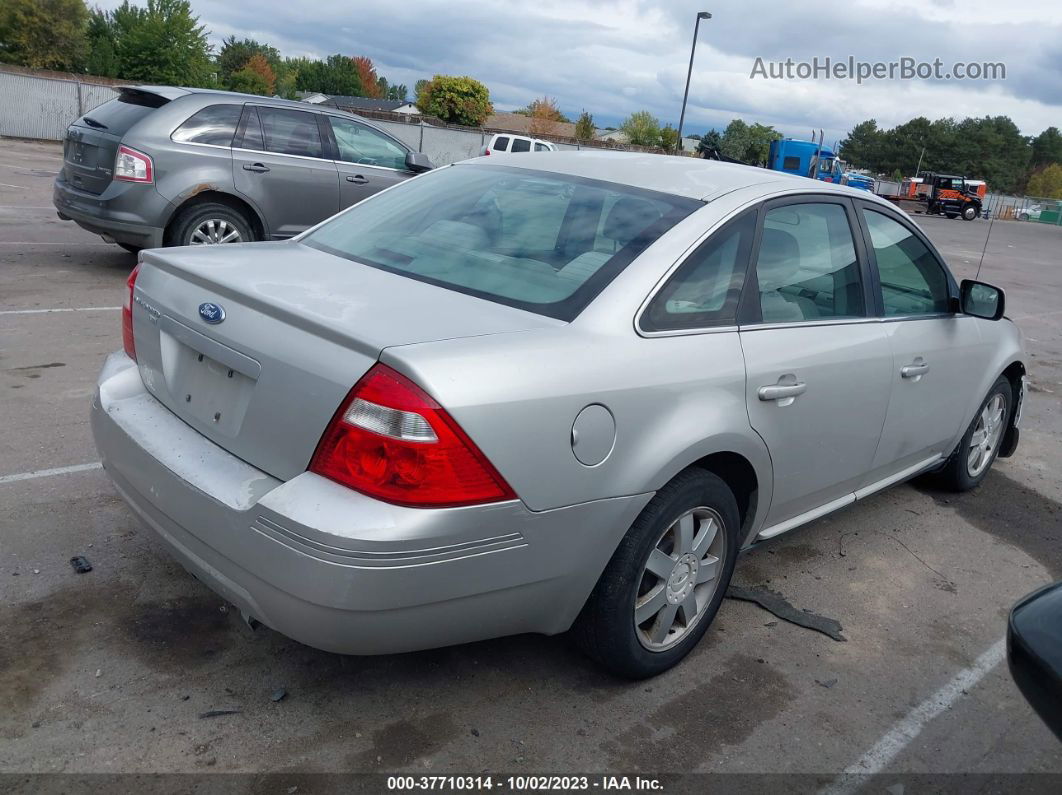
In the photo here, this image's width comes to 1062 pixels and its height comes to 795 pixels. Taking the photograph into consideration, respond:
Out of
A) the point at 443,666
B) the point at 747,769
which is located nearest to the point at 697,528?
the point at 747,769

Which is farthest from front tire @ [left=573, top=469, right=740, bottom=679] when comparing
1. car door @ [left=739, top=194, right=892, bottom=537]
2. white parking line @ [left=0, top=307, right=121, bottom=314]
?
white parking line @ [left=0, top=307, right=121, bottom=314]

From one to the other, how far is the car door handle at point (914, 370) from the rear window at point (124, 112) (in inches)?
271

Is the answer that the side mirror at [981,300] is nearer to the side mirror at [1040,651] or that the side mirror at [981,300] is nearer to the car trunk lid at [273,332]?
the side mirror at [1040,651]

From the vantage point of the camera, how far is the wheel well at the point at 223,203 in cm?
814

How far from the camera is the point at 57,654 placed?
9.68 ft

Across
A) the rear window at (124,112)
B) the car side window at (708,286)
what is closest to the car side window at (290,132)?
the rear window at (124,112)

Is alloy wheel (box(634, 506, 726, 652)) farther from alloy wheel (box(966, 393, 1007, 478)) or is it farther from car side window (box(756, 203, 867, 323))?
alloy wheel (box(966, 393, 1007, 478))

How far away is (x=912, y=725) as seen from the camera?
3111 mm

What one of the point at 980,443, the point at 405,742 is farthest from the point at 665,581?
the point at 980,443

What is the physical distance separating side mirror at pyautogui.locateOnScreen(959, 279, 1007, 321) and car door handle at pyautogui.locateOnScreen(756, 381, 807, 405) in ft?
5.38

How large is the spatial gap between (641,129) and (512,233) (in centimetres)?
5965

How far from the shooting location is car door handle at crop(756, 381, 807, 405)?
3.19 m

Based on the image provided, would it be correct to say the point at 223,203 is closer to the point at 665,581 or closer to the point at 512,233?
the point at 512,233

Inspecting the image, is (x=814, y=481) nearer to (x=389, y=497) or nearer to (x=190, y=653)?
(x=389, y=497)
